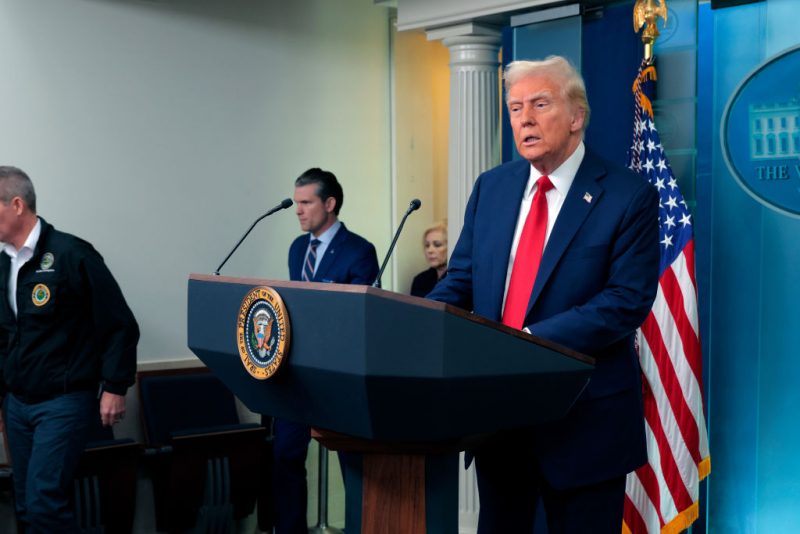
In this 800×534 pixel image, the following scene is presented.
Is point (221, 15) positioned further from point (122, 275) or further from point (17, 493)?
point (17, 493)

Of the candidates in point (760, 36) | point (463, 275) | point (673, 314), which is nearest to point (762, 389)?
point (673, 314)

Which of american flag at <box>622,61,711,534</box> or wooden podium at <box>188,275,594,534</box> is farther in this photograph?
american flag at <box>622,61,711,534</box>

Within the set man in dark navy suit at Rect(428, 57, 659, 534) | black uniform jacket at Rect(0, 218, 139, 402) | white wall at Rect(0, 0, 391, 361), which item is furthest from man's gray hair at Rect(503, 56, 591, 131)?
white wall at Rect(0, 0, 391, 361)

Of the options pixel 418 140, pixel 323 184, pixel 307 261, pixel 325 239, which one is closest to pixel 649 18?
pixel 323 184

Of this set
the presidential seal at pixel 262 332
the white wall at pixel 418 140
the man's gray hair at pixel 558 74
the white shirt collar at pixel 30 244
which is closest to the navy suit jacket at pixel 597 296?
the man's gray hair at pixel 558 74

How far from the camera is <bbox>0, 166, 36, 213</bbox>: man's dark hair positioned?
145 inches

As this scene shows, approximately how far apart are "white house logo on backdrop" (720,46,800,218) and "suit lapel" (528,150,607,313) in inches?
69.5

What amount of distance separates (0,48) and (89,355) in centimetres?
170

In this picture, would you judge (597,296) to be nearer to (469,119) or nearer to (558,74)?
(558,74)

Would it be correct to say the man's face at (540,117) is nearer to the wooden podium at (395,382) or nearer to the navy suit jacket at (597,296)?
the navy suit jacket at (597,296)

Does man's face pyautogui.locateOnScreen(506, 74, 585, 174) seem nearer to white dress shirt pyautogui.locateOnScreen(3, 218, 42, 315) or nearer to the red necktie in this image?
the red necktie

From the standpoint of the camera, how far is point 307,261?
191 inches

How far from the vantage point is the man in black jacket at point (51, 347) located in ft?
12.0

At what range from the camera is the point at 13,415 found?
3.76m
